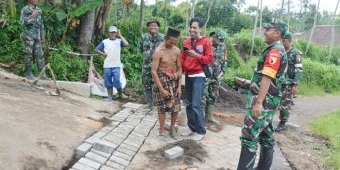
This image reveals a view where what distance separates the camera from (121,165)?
15.7ft

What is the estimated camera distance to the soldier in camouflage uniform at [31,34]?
8.44 metres

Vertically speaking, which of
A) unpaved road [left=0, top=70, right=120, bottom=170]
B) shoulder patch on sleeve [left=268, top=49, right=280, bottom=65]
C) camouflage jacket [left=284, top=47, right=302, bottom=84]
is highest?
shoulder patch on sleeve [left=268, top=49, right=280, bottom=65]

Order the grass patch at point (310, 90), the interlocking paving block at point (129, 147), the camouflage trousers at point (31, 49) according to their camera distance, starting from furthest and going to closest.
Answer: the grass patch at point (310, 90) → the camouflage trousers at point (31, 49) → the interlocking paving block at point (129, 147)

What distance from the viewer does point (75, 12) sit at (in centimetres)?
1043

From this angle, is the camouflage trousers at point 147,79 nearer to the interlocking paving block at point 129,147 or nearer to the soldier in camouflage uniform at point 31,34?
the soldier in camouflage uniform at point 31,34

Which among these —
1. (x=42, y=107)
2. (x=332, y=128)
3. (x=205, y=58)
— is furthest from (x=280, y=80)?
(x=332, y=128)

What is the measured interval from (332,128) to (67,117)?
5979 mm

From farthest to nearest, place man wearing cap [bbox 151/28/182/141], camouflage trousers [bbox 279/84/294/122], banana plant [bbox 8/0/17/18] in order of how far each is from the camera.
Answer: banana plant [bbox 8/0/17/18]
camouflage trousers [bbox 279/84/294/122]
man wearing cap [bbox 151/28/182/141]

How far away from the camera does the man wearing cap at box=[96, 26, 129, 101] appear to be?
8.48m

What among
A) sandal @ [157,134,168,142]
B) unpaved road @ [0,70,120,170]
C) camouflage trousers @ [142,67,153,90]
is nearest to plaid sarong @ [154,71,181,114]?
sandal @ [157,134,168,142]

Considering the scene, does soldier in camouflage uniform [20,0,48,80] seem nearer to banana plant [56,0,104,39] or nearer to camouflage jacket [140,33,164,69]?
banana plant [56,0,104,39]

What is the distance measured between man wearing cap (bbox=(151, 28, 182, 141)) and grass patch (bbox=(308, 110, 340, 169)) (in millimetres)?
2501

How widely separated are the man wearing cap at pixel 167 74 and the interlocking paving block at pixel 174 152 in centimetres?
66

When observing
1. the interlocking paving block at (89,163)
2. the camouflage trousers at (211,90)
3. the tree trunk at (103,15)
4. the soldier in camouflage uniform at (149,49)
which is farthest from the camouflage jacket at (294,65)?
the tree trunk at (103,15)
